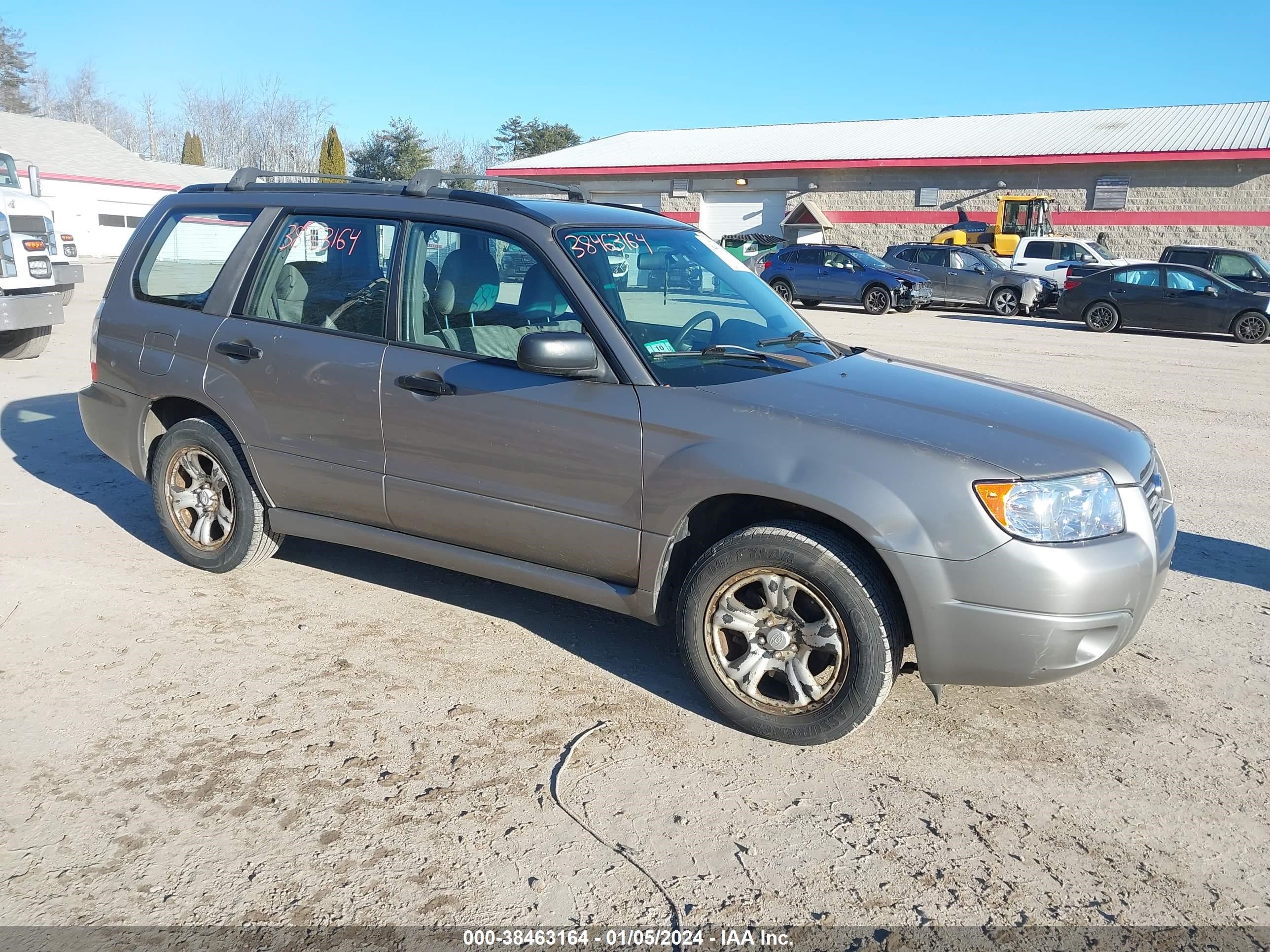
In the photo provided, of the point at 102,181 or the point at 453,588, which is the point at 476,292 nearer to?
the point at 453,588

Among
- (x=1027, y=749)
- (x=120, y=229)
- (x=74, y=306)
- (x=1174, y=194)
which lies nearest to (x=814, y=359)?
(x=1027, y=749)

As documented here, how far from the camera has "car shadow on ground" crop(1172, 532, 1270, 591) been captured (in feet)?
17.8

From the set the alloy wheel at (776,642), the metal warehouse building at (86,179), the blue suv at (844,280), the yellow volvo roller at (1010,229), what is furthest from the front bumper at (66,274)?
the metal warehouse building at (86,179)

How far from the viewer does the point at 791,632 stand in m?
3.61

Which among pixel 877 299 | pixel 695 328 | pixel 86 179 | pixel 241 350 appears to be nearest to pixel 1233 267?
pixel 877 299

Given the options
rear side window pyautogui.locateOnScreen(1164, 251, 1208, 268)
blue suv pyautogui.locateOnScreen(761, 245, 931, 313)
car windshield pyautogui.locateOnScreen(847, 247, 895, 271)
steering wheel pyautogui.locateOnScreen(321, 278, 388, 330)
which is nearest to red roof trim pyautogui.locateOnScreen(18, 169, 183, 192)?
blue suv pyautogui.locateOnScreen(761, 245, 931, 313)

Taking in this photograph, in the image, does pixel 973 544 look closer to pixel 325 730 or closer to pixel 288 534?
pixel 325 730

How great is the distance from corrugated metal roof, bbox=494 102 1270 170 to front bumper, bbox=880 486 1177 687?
34647 mm

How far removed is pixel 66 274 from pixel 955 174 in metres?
30.7

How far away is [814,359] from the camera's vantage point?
4.29 meters

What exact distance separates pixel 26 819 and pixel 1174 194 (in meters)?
37.3

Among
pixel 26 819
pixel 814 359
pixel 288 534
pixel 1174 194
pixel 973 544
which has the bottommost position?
pixel 26 819

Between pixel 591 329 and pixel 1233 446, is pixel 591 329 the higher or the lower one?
the higher one

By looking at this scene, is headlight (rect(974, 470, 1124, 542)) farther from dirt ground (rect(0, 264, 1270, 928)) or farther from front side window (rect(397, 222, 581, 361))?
front side window (rect(397, 222, 581, 361))
